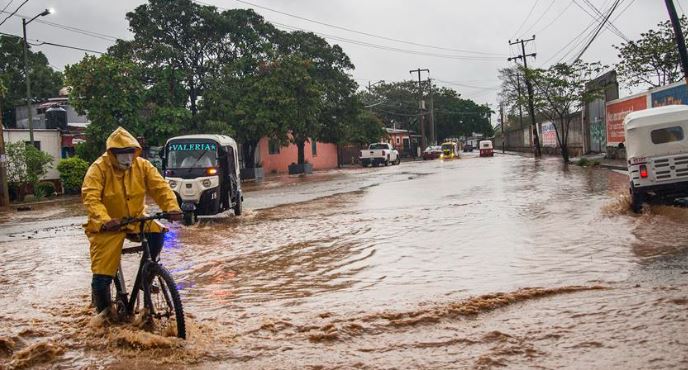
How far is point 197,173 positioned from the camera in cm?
1475

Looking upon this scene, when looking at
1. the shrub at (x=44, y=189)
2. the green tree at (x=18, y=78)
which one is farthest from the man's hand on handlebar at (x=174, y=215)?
the green tree at (x=18, y=78)

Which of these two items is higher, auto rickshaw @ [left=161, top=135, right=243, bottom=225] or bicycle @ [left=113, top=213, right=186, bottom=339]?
auto rickshaw @ [left=161, top=135, right=243, bottom=225]

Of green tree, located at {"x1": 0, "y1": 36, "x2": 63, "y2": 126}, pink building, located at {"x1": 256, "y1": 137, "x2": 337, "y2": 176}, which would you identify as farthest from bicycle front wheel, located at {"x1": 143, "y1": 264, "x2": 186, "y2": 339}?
green tree, located at {"x1": 0, "y1": 36, "x2": 63, "y2": 126}

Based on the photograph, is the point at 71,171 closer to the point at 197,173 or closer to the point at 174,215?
the point at 197,173

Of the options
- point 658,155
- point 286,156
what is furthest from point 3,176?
point 286,156

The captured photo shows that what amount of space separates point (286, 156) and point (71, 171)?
24.0m

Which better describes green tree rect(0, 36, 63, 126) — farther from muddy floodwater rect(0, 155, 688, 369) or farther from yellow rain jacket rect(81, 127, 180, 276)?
yellow rain jacket rect(81, 127, 180, 276)

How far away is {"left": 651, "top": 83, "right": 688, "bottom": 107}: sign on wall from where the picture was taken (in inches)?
947

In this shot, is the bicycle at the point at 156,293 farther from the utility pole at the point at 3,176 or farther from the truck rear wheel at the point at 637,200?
the utility pole at the point at 3,176

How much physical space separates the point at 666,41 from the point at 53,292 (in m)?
34.5

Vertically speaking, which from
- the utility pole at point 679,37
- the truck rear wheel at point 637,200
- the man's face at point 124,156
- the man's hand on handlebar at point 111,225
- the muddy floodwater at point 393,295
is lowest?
the muddy floodwater at point 393,295

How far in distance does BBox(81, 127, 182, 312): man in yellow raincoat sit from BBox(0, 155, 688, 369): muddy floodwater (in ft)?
2.05

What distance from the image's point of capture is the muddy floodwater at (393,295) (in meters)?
4.85

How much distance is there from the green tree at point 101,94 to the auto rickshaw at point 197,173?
54.8 ft
